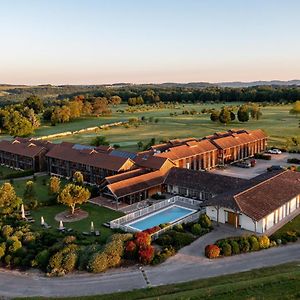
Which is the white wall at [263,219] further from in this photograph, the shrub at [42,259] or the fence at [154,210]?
the shrub at [42,259]

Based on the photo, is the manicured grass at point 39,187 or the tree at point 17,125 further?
the tree at point 17,125

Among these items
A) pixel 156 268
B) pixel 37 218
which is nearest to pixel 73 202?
pixel 37 218

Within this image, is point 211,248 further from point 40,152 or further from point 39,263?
point 40,152

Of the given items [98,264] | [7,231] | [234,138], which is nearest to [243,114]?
[234,138]

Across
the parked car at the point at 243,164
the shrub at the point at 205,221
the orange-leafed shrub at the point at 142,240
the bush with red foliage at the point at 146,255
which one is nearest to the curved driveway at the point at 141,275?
the bush with red foliage at the point at 146,255

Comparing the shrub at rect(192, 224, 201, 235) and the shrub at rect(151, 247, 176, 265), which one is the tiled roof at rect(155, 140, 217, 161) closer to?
the shrub at rect(192, 224, 201, 235)

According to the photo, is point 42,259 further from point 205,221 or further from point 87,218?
point 205,221
